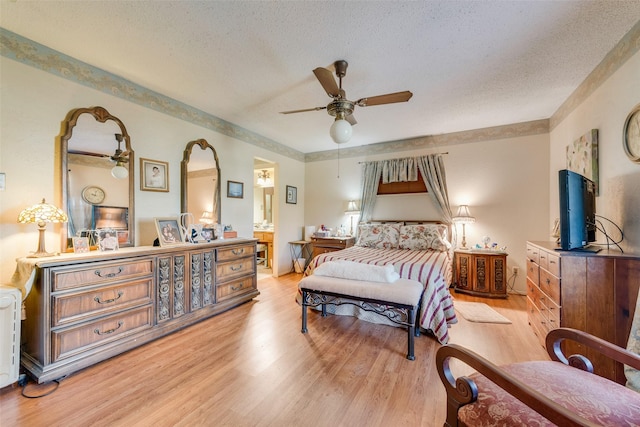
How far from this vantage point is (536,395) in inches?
31.7

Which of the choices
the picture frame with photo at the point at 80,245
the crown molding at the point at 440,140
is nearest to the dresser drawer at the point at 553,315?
the crown molding at the point at 440,140

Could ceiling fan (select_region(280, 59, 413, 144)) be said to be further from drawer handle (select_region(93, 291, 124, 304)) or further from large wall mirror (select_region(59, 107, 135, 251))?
drawer handle (select_region(93, 291, 124, 304))

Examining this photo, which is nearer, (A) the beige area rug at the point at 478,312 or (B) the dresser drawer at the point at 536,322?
(B) the dresser drawer at the point at 536,322

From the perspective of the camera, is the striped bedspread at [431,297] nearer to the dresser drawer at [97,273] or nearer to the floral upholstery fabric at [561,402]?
the floral upholstery fabric at [561,402]

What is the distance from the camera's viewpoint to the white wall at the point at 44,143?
1962 millimetres

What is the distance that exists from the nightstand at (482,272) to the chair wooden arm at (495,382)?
10.8 feet

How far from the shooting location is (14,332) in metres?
1.75

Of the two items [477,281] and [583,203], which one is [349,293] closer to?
[583,203]

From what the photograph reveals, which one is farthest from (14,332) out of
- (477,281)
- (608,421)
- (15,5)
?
(477,281)

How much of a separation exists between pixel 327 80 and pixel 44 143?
2.51m

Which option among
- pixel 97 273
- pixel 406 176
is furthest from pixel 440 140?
pixel 97 273

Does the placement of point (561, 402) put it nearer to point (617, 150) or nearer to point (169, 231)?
point (617, 150)

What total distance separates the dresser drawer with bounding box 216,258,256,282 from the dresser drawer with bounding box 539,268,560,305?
334 centimetres

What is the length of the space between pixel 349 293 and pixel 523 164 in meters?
3.58
